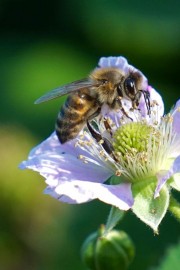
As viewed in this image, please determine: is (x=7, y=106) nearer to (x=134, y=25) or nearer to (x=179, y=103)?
(x=134, y=25)

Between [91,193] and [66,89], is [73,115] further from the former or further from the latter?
[91,193]

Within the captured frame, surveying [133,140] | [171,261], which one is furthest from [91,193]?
[171,261]

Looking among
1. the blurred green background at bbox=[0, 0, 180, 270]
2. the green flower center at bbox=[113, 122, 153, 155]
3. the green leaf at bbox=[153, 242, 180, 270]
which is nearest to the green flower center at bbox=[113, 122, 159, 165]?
the green flower center at bbox=[113, 122, 153, 155]

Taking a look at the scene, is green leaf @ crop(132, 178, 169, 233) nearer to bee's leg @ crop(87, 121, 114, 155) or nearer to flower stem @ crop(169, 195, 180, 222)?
flower stem @ crop(169, 195, 180, 222)

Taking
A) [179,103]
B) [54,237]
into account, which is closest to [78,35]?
[54,237]

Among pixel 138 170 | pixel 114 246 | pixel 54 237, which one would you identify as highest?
pixel 138 170
